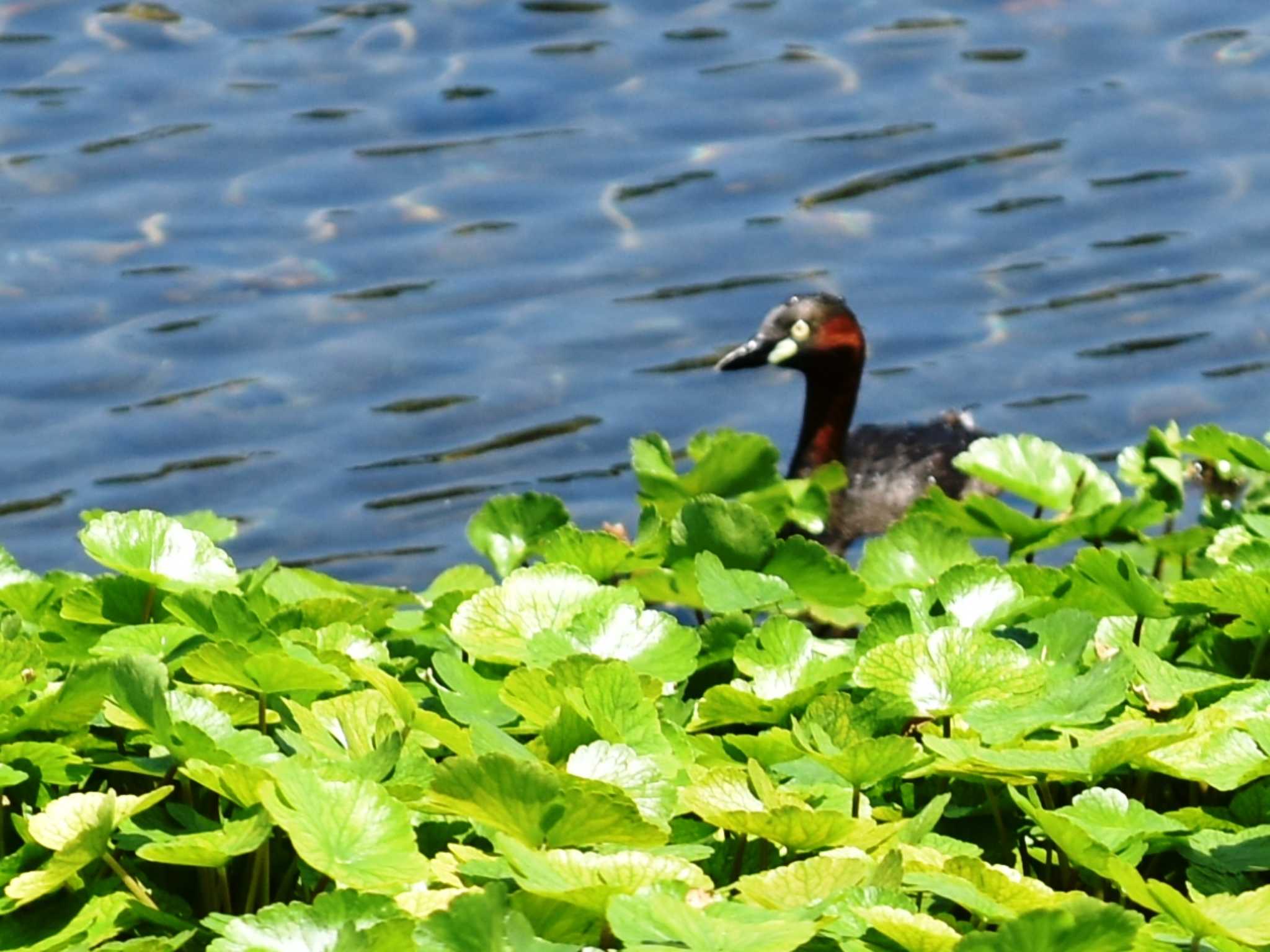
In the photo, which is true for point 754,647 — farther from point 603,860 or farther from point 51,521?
point 51,521

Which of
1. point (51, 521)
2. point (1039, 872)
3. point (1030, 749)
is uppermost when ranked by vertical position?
point (1030, 749)

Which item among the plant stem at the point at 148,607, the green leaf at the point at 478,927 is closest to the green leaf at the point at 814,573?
the plant stem at the point at 148,607

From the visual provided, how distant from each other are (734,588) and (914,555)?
34cm

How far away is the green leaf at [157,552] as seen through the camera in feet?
8.42

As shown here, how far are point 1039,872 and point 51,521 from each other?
6232mm

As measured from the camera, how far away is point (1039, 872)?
7.64ft

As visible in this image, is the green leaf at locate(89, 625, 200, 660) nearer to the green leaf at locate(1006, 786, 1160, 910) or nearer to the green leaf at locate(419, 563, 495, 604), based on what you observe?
the green leaf at locate(419, 563, 495, 604)

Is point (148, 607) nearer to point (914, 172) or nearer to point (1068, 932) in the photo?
point (1068, 932)

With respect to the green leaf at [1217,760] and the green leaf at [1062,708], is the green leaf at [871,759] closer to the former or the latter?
the green leaf at [1062,708]

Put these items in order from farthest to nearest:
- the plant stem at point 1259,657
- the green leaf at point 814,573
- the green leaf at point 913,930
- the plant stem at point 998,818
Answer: the green leaf at point 814,573 → the plant stem at point 1259,657 → the plant stem at point 998,818 → the green leaf at point 913,930

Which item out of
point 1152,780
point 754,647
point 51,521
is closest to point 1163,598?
point 1152,780

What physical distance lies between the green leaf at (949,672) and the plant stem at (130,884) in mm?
699

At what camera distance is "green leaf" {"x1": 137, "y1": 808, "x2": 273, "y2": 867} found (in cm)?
201

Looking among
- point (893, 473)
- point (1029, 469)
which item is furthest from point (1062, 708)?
point (893, 473)
